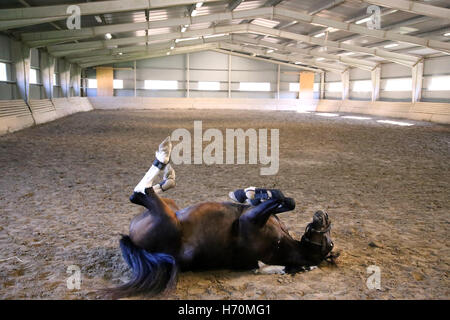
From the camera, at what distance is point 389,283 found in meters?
3.36

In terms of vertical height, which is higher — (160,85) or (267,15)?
(267,15)

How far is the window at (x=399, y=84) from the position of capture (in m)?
29.8

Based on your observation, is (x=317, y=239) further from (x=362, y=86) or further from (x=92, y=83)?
(x=92, y=83)

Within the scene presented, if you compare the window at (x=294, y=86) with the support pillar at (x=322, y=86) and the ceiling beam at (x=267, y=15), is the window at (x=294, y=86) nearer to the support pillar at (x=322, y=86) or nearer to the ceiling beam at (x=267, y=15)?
the support pillar at (x=322, y=86)

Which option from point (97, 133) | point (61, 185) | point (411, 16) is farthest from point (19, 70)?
point (411, 16)

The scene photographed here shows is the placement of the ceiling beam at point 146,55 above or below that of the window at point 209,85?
above

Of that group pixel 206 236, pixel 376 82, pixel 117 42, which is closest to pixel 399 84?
pixel 376 82

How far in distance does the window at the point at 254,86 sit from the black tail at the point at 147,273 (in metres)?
39.6

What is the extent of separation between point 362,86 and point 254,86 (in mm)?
10805

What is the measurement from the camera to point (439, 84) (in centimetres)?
2633

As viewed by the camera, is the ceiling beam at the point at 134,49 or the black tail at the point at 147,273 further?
the ceiling beam at the point at 134,49

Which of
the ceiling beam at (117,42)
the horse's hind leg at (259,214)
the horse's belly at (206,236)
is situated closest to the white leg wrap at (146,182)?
the horse's belly at (206,236)
